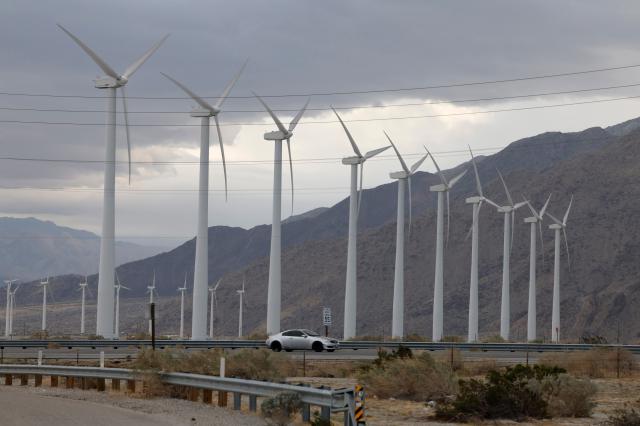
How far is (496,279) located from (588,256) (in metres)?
17.0

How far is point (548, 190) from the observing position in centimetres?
19575

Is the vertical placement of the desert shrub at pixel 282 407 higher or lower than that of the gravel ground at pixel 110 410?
higher

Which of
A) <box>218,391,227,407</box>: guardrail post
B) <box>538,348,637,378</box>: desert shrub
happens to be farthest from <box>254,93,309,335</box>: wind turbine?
<box>218,391,227,407</box>: guardrail post

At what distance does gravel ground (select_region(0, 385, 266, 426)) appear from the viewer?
24.2m

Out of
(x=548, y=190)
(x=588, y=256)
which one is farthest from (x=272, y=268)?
(x=548, y=190)

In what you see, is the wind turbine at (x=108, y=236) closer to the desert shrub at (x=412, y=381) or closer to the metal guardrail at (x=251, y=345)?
the metal guardrail at (x=251, y=345)

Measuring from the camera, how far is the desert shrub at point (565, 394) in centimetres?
2688

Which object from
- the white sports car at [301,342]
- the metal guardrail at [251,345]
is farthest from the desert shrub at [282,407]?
the metal guardrail at [251,345]

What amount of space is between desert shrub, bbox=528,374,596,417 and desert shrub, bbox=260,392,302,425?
695 cm

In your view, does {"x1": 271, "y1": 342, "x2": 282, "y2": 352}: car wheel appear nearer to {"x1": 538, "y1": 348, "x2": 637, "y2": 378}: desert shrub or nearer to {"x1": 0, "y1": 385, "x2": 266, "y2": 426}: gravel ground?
{"x1": 538, "y1": 348, "x2": 637, "y2": 378}: desert shrub

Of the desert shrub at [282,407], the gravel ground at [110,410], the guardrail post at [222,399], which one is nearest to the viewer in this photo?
the desert shrub at [282,407]

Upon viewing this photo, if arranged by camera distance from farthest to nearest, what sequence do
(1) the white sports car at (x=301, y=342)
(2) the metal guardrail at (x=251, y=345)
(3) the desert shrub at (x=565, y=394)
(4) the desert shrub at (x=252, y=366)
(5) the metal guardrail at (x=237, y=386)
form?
(2) the metal guardrail at (x=251, y=345)
(1) the white sports car at (x=301, y=342)
(4) the desert shrub at (x=252, y=366)
(3) the desert shrub at (x=565, y=394)
(5) the metal guardrail at (x=237, y=386)

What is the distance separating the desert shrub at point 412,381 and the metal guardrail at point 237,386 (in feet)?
19.2

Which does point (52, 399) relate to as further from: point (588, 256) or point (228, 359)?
point (588, 256)
